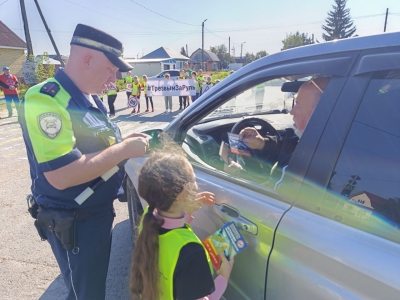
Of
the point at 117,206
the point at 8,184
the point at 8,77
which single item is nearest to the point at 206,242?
the point at 117,206

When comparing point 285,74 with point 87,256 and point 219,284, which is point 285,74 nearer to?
point 219,284

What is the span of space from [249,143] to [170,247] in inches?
46.1

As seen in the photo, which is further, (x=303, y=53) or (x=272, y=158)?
(x=272, y=158)

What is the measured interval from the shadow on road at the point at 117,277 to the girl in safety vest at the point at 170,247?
54.7 inches

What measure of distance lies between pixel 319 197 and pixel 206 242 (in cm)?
59

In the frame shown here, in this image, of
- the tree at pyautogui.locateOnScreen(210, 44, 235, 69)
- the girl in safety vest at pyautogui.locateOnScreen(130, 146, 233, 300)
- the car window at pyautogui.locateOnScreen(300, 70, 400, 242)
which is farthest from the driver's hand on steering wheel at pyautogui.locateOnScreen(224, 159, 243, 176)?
the tree at pyautogui.locateOnScreen(210, 44, 235, 69)

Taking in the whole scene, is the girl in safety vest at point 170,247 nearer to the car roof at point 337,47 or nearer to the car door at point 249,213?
the car door at point 249,213

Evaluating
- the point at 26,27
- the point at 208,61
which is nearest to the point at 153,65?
the point at 208,61

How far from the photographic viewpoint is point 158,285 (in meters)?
1.42

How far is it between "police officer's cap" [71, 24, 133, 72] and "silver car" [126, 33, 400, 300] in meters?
0.78

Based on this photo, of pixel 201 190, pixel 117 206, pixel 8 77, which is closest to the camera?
pixel 201 190

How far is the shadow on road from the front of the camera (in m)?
2.73

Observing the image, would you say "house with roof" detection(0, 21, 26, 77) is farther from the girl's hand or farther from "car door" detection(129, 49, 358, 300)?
the girl's hand

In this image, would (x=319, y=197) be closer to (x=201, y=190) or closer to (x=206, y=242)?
(x=206, y=242)
